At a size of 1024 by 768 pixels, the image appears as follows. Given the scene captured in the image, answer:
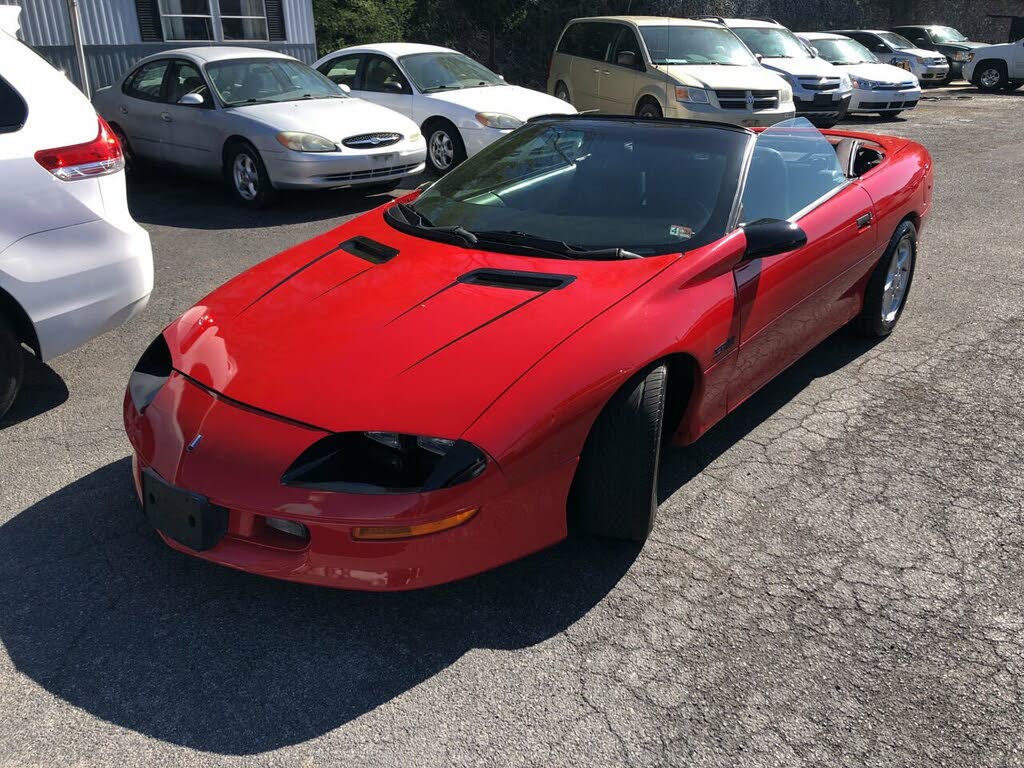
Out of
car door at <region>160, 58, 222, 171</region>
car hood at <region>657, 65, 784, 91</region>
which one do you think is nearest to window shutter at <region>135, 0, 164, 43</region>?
car door at <region>160, 58, 222, 171</region>

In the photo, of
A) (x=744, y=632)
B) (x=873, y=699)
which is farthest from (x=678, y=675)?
(x=873, y=699)

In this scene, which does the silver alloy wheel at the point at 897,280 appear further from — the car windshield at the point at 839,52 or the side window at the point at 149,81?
the car windshield at the point at 839,52

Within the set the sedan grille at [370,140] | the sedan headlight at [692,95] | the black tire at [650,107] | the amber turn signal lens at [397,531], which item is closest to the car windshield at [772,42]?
the black tire at [650,107]

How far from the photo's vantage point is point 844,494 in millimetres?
3539

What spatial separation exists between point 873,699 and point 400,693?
1.32 m

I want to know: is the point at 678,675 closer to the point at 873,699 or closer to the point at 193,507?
the point at 873,699

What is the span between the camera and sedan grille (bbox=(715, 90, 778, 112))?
11.2 m

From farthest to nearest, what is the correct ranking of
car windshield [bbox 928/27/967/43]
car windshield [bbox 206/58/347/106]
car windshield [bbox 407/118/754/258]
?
car windshield [bbox 928/27/967/43]
car windshield [bbox 206/58/347/106]
car windshield [bbox 407/118/754/258]

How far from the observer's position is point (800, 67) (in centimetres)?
1371

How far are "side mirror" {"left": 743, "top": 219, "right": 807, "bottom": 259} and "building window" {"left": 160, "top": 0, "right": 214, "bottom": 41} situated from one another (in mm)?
13495

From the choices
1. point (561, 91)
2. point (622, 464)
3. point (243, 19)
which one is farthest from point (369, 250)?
point (243, 19)

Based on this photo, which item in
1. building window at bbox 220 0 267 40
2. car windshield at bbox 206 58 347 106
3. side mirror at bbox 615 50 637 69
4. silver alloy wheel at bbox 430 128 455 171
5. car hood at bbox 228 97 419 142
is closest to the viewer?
car hood at bbox 228 97 419 142

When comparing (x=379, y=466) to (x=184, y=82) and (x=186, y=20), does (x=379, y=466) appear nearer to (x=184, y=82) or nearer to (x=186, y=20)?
(x=184, y=82)

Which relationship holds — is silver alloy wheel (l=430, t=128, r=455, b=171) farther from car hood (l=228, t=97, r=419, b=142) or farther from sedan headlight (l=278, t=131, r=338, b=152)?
sedan headlight (l=278, t=131, r=338, b=152)
